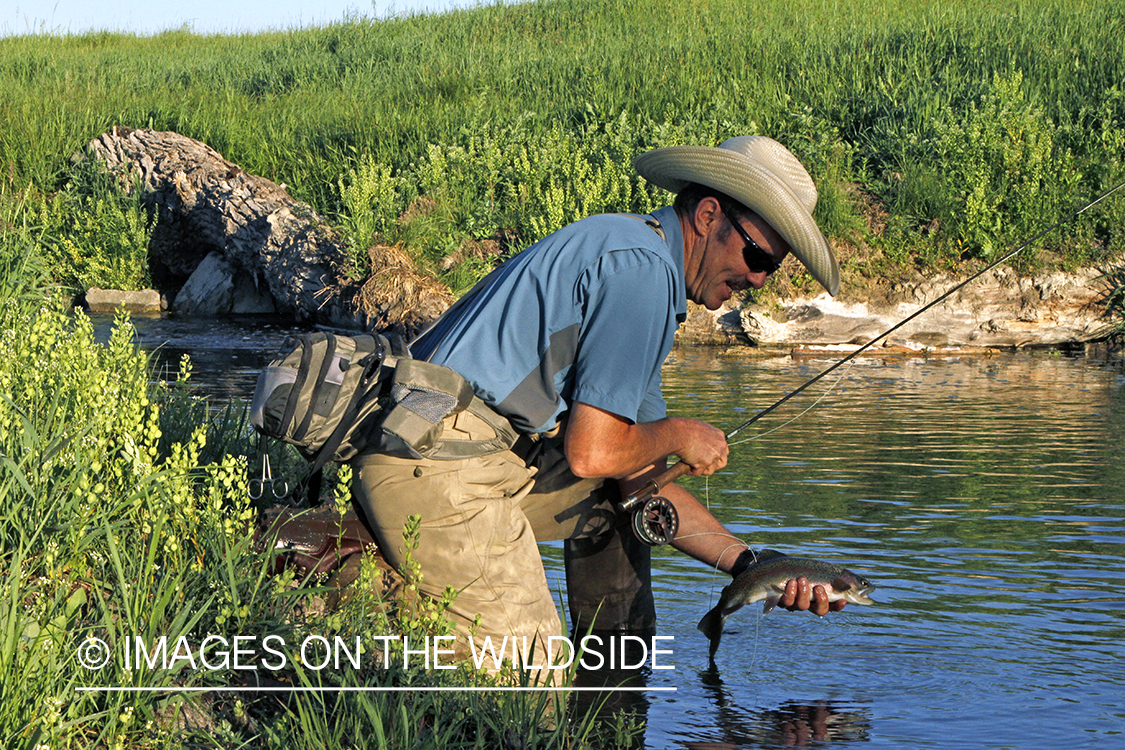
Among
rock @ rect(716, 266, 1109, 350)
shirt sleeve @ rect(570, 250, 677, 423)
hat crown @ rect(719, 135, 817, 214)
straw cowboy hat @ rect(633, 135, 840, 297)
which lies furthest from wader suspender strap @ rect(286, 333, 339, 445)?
rock @ rect(716, 266, 1109, 350)

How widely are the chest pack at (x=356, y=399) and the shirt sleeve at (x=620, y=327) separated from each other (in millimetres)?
374

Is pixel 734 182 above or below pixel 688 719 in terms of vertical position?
above

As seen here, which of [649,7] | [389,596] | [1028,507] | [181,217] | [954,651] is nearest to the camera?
[389,596]

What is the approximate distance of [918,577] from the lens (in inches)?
207

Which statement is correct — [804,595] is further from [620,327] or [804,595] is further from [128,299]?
[128,299]

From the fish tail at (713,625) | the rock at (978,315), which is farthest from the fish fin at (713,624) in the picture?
the rock at (978,315)

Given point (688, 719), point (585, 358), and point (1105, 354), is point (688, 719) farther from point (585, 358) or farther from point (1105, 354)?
point (1105, 354)

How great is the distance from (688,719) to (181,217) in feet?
40.7

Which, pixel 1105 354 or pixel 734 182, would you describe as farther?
pixel 1105 354

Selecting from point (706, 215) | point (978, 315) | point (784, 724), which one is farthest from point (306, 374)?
point (978, 315)

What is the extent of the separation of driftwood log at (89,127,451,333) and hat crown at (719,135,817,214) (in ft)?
26.5

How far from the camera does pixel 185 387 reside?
540 cm

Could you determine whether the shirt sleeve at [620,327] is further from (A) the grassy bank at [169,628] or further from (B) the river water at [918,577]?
(B) the river water at [918,577]

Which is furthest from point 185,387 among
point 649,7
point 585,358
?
point 649,7
